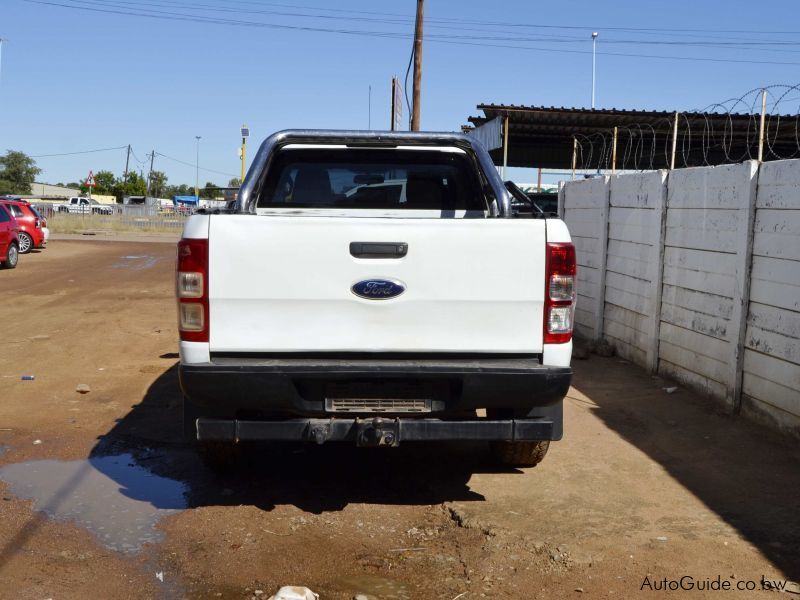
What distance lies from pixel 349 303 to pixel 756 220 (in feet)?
13.1

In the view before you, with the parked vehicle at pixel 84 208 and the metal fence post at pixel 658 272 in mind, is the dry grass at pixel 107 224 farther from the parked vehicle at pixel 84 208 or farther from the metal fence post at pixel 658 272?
the metal fence post at pixel 658 272

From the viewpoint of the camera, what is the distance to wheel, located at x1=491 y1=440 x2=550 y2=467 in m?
5.59

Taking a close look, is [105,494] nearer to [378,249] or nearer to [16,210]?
[378,249]

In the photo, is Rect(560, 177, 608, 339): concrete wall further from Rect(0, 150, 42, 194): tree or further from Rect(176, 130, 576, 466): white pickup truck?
Rect(0, 150, 42, 194): tree

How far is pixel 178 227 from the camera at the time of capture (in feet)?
165

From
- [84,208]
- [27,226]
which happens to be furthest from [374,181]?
[84,208]

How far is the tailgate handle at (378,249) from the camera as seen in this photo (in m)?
4.32

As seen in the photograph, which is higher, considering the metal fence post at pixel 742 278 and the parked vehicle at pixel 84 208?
the metal fence post at pixel 742 278

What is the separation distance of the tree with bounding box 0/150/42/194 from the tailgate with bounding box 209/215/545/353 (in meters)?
114

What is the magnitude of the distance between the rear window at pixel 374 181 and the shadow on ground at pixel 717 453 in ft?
7.42

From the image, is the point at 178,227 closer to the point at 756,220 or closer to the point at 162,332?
the point at 162,332

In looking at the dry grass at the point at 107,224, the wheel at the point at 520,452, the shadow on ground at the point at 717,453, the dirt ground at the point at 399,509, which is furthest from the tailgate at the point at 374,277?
→ the dry grass at the point at 107,224

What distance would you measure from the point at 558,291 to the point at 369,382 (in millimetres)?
1068

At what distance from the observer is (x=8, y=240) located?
20641 millimetres
